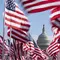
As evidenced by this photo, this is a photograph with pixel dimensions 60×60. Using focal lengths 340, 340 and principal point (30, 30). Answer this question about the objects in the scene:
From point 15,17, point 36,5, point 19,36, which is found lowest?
point 19,36

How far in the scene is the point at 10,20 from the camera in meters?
19.8

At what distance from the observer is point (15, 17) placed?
19.7 meters

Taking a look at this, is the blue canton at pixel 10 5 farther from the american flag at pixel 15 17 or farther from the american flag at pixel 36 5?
the american flag at pixel 36 5

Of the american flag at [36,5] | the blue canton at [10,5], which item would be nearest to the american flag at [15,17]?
the blue canton at [10,5]

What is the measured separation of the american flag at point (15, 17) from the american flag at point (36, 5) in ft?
18.4

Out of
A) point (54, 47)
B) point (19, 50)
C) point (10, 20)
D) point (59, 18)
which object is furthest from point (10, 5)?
point (59, 18)

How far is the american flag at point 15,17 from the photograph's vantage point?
A: 18.8 meters

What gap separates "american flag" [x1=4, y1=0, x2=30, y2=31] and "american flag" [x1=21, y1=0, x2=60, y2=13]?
5.62m

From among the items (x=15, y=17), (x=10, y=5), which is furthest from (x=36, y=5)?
(x=10, y=5)

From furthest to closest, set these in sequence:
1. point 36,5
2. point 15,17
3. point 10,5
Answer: point 10,5 < point 15,17 < point 36,5

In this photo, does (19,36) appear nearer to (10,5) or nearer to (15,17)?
(15,17)

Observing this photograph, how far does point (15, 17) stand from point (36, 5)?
711 cm

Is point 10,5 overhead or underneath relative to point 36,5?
underneath

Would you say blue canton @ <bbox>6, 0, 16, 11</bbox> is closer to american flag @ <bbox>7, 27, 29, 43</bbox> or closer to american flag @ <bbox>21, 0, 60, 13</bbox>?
american flag @ <bbox>7, 27, 29, 43</bbox>
